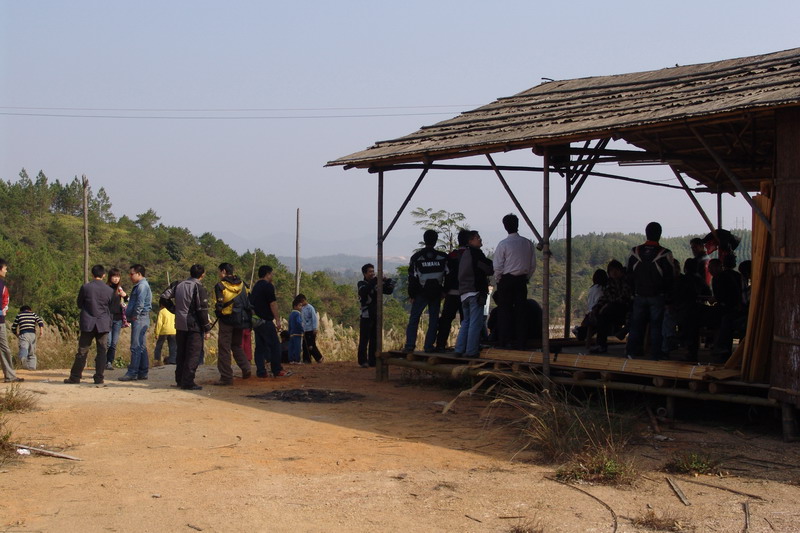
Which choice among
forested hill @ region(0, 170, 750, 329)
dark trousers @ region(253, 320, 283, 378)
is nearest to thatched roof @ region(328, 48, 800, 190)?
Answer: dark trousers @ region(253, 320, 283, 378)

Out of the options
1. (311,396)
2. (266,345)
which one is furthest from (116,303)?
(311,396)

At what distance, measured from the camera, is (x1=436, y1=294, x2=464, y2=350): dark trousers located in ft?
41.3

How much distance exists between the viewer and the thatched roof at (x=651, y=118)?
9188mm

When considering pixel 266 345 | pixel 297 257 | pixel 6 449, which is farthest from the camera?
pixel 297 257

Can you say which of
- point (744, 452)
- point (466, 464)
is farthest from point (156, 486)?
point (744, 452)

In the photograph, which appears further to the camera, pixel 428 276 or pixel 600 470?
pixel 428 276

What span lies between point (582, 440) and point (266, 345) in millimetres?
7469

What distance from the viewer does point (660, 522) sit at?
20.4 feet

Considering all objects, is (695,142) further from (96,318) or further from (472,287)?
(96,318)

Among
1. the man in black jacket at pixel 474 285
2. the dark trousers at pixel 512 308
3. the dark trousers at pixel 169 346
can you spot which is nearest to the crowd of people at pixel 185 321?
the dark trousers at pixel 169 346

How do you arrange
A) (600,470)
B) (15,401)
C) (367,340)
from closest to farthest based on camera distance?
(600,470) → (15,401) → (367,340)

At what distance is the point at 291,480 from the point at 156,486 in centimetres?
112

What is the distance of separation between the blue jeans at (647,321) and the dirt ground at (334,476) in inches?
42.2

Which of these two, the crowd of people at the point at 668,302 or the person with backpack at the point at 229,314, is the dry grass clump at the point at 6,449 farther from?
the crowd of people at the point at 668,302
